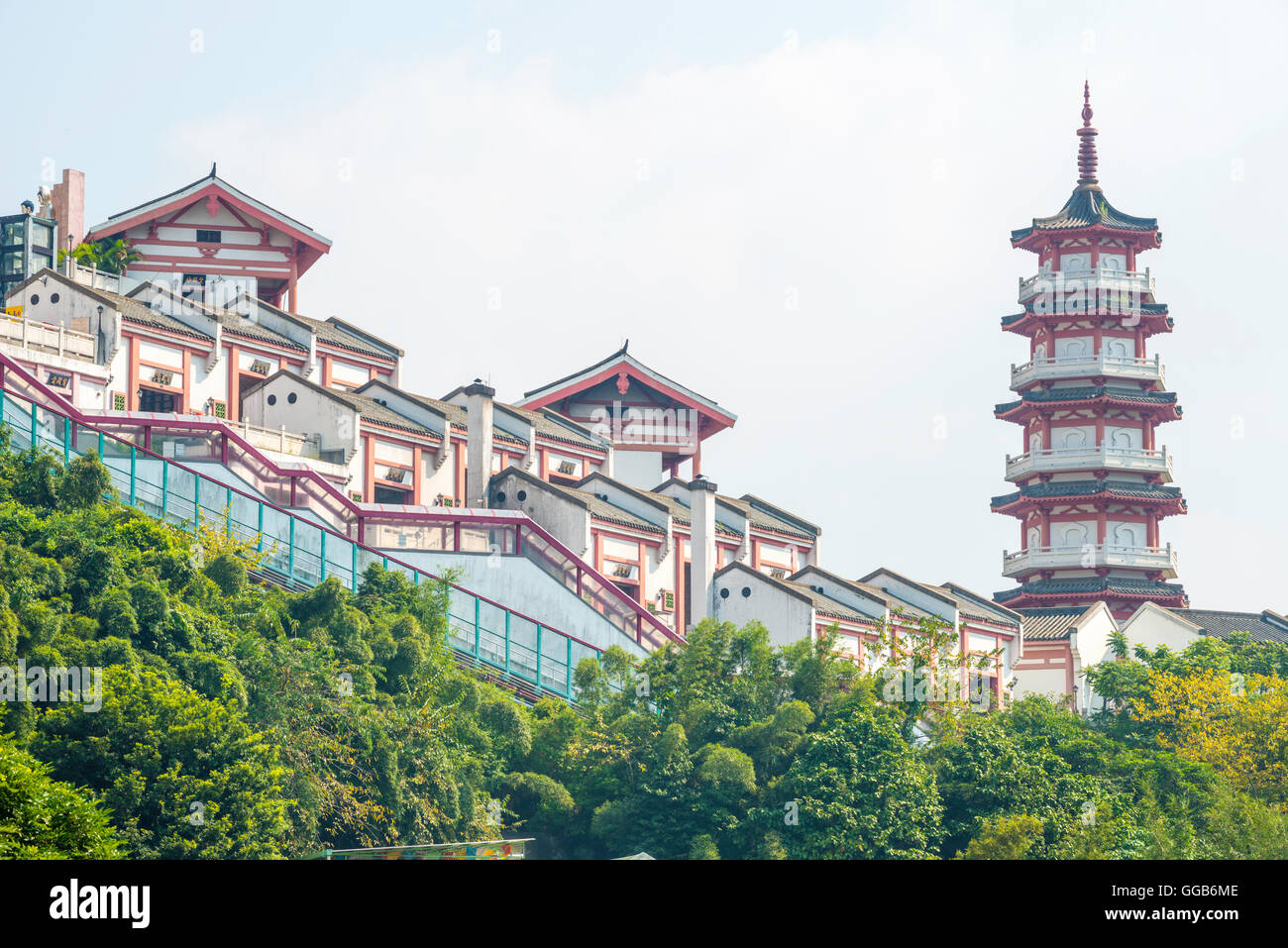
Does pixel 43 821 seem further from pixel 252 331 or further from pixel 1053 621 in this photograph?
pixel 1053 621

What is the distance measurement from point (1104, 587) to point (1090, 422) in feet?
21.4

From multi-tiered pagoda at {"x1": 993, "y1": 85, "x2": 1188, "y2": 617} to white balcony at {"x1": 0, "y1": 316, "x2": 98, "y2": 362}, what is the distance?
1374 inches

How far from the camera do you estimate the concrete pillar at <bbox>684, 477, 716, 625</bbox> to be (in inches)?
1934

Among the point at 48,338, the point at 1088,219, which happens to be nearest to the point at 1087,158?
the point at 1088,219

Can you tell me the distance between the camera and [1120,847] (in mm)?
31688

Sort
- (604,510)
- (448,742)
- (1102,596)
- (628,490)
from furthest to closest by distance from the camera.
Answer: (1102,596)
(628,490)
(604,510)
(448,742)

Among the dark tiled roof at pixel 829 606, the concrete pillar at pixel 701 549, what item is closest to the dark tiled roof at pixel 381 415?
the concrete pillar at pixel 701 549

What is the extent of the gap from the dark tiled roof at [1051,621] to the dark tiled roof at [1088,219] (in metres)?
14.9

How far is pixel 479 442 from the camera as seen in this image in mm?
50062

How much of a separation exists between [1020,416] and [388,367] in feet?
80.5

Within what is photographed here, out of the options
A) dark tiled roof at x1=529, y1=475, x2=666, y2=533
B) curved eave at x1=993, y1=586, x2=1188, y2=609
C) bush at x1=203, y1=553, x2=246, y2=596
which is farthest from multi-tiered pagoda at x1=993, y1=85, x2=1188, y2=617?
bush at x1=203, y1=553, x2=246, y2=596

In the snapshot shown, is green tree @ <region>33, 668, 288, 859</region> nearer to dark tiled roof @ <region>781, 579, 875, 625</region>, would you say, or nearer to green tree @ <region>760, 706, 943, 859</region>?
green tree @ <region>760, 706, 943, 859</region>

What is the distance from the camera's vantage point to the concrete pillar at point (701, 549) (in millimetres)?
49125
